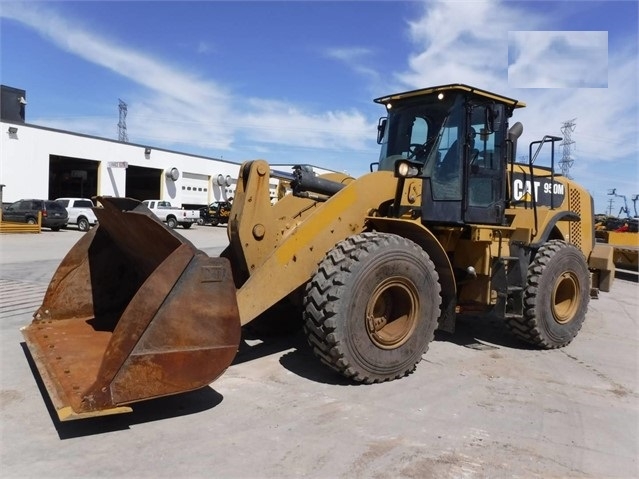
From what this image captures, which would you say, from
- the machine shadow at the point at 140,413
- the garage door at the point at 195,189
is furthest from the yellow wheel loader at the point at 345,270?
the garage door at the point at 195,189

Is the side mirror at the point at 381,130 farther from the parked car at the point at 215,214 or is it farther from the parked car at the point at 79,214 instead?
the parked car at the point at 215,214

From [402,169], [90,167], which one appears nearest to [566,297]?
[402,169]

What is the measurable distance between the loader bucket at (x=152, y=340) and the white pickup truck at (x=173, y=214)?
87.0 feet

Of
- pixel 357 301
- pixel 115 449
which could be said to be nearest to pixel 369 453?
pixel 357 301

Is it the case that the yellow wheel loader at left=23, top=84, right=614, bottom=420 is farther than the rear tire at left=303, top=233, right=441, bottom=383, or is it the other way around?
the rear tire at left=303, top=233, right=441, bottom=383

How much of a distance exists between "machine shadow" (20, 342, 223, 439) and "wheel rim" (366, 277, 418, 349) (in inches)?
56.7

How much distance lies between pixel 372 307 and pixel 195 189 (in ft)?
123

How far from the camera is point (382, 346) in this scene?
4602mm

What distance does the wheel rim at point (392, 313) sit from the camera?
455cm

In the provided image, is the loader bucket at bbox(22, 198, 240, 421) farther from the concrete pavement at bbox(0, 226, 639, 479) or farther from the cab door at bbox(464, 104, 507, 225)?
the cab door at bbox(464, 104, 507, 225)

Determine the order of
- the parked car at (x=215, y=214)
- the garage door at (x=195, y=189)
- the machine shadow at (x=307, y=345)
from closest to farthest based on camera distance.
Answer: the machine shadow at (x=307, y=345) < the parked car at (x=215, y=214) < the garage door at (x=195, y=189)

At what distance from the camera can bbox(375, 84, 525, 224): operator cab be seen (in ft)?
17.9

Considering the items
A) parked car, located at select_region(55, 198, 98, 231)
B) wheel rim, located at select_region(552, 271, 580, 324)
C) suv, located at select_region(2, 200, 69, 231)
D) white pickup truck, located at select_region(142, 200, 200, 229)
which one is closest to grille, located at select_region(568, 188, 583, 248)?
wheel rim, located at select_region(552, 271, 580, 324)

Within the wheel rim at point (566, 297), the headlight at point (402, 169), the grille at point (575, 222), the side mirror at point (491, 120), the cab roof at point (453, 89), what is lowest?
the wheel rim at point (566, 297)
